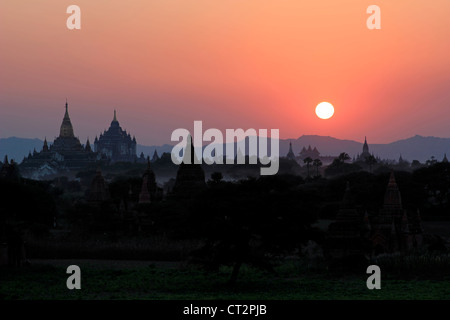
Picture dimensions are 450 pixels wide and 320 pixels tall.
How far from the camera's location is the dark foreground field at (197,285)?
33312mm

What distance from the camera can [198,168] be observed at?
94312 mm

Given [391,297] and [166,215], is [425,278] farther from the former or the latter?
[166,215]

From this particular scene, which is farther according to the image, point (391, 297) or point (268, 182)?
point (268, 182)

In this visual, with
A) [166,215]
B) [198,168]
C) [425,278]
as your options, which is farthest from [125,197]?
[425,278]

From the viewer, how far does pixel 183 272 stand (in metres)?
43.6

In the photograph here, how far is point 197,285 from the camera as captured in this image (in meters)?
37.7

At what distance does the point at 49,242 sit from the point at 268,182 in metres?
27.3

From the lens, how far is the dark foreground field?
1312 inches

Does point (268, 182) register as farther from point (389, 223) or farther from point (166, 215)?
point (166, 215)

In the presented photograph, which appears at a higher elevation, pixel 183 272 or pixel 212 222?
pixel 212 222

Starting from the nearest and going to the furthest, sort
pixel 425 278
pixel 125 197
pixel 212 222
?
pixel 212 222
pixel 425 278
pixel 125 197
